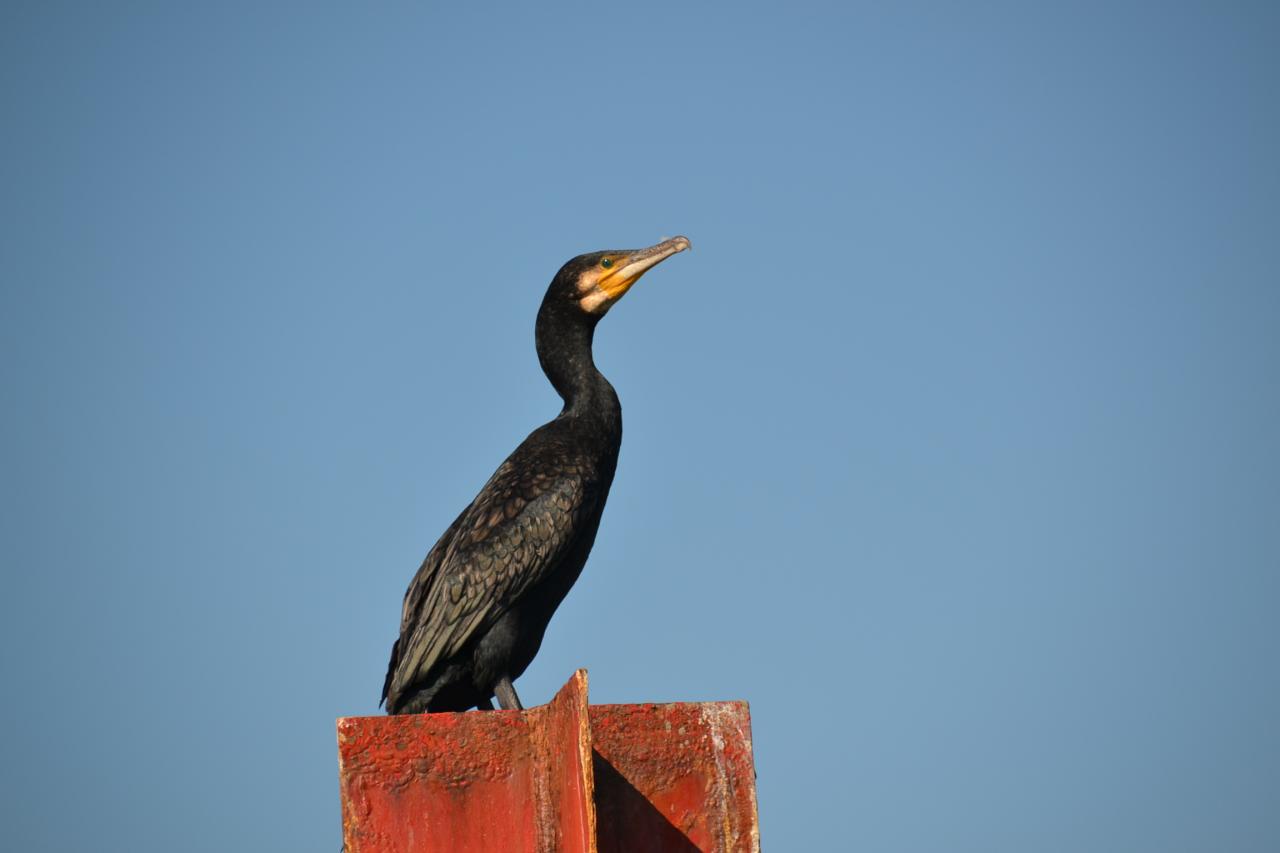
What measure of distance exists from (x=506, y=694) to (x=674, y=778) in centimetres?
189

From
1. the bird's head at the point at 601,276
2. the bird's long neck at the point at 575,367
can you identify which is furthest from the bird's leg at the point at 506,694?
the bird's head at the point at 601,276

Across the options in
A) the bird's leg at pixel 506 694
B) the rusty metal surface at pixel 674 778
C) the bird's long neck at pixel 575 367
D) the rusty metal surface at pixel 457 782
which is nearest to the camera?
the rusty metal surface at pixel 457 782

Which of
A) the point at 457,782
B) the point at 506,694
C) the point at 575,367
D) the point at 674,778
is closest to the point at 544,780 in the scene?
the point at 457,782

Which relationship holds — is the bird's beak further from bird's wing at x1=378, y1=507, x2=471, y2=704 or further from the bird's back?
bird's wing at x1=378, y1=507, x2=471, y2=704

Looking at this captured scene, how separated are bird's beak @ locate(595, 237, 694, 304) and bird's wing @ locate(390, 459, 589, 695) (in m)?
1.47

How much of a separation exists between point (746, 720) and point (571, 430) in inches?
115

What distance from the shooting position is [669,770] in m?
5.11

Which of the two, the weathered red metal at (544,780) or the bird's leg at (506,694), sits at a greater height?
the bird's leg at (506,694)

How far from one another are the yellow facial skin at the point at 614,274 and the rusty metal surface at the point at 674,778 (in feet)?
12.4

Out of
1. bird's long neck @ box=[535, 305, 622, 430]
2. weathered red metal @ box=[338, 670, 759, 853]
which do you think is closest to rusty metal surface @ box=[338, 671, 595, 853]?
weathered red metal @ box=[338, 670, 759, 853]

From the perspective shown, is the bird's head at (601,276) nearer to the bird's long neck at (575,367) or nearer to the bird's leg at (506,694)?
the bird's long neck at (575,367)

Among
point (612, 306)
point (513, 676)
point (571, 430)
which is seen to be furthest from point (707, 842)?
point (612, 306)

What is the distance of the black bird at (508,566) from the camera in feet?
22.6

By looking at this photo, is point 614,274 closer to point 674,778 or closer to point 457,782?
point 674,778
